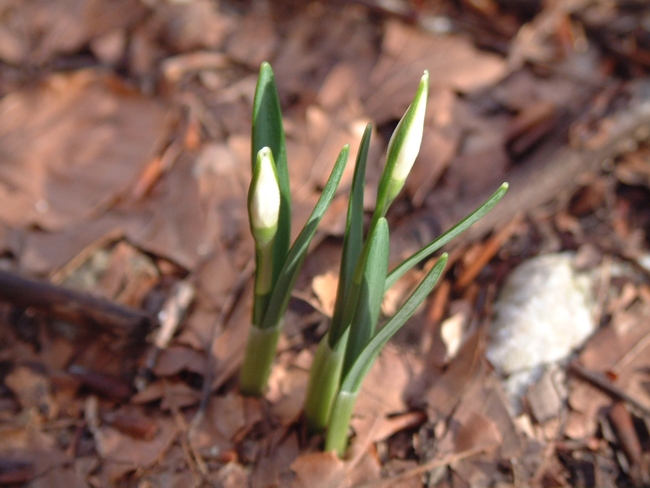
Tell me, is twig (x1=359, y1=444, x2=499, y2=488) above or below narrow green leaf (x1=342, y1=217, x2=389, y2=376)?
below

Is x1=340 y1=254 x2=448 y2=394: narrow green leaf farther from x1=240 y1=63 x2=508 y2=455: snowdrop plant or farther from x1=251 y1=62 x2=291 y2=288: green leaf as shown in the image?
x1=251 y1=62 x2=291 y2=288: green leaf

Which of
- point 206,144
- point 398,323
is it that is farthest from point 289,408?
point 206,144

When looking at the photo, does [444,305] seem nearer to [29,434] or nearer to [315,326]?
[315,326]

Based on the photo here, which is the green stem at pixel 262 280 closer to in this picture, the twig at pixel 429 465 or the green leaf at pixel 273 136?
the green leaf at pixel 273 136

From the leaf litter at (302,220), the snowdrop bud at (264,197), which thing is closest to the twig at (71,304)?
the leaf litter at (302,220)

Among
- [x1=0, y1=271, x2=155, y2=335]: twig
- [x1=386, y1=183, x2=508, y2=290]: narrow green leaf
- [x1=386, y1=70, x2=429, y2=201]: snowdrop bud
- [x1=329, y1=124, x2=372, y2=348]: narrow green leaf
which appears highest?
[x1=386, y1=70, x2=429, y2=201]: snowdrop bud

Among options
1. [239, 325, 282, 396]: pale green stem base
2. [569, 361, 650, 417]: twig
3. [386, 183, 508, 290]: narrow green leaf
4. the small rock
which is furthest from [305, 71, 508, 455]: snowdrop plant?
[569, 361, 650, 417]: twig
